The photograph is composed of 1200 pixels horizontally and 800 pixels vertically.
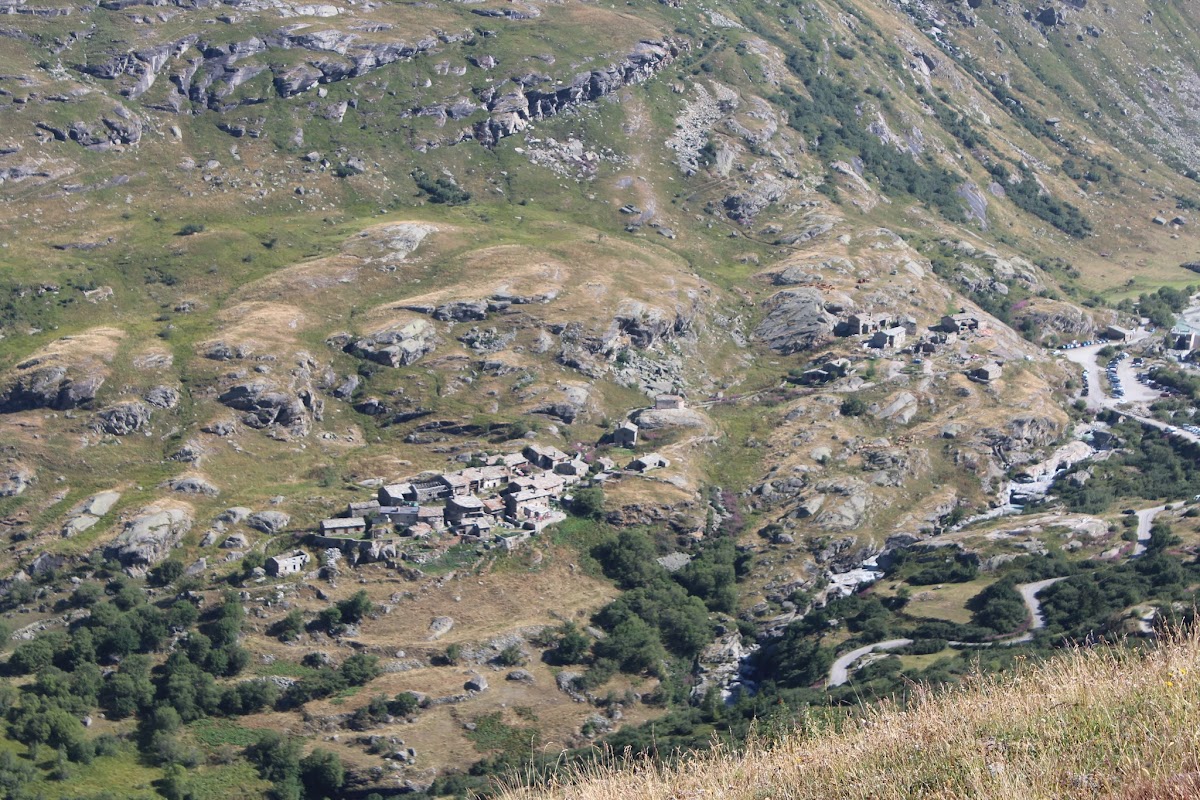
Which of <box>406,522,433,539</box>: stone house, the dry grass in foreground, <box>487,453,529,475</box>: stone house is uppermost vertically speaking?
the dry grass in foreground

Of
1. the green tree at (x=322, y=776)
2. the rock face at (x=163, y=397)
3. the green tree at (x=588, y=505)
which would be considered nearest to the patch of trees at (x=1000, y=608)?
the green tree at (x=588, y=505)

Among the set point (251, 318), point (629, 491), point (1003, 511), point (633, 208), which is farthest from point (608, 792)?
point (633, 208)

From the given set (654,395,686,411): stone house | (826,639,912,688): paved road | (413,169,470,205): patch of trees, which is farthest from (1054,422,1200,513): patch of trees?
(413,169,470,205): patch of trees

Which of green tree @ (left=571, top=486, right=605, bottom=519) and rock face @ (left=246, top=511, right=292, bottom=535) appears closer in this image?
rock face @ (left=246, top=511, right=292, bottom=535)

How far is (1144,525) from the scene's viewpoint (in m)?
116

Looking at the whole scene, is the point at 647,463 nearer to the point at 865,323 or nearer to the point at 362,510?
the point at 362,510

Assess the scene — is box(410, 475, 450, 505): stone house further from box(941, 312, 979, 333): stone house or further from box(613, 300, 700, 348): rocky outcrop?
box(941, 312, 979, 333): stone house

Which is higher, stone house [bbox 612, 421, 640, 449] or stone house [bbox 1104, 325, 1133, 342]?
stone house [bbox 1104, 325, 1133, 342]

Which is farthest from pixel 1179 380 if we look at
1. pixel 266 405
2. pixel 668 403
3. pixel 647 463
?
pixel 266 405

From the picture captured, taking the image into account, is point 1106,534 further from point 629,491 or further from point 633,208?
point 633,208

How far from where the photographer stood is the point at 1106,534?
11475cm

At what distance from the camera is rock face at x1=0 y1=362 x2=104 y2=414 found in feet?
395

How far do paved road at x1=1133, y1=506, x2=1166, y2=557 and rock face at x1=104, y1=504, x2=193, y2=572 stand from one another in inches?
3708

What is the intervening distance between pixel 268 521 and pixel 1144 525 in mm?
90254
